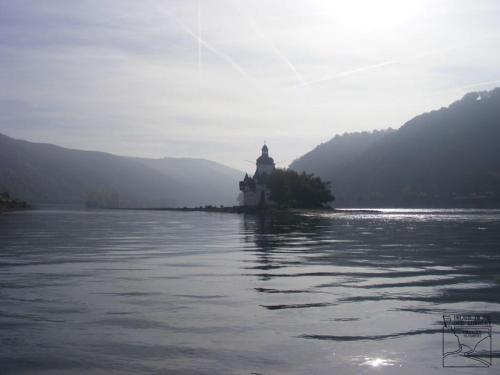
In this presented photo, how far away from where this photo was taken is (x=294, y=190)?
192250 mm

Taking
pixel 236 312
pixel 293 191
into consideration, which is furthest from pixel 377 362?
pixel 293 191

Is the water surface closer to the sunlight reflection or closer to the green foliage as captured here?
the sunlight reflection

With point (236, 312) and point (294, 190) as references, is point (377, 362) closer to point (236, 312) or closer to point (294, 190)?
point (236, 312)

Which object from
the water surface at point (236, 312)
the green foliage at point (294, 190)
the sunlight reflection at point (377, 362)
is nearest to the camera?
the sunlight reflection at point (377, 362)

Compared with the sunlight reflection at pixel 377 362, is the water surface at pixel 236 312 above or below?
above

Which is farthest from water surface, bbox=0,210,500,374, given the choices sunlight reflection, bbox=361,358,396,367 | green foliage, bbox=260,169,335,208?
green foliage, bbox=260,169,335,208

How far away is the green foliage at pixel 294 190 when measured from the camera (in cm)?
18938

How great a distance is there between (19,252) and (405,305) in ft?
93.9

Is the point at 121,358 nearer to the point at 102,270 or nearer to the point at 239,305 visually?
the point at 239,305

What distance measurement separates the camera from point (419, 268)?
30.6 m

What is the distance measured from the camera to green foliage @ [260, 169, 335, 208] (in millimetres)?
189375

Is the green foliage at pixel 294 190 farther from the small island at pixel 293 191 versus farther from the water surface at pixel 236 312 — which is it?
the water surface at pixel 236 312

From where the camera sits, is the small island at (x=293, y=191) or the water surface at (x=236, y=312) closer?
the water surface at (x=236, y=312)

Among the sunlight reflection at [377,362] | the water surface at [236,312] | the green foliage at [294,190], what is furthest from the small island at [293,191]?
the sunlight reflection at [377,362]
